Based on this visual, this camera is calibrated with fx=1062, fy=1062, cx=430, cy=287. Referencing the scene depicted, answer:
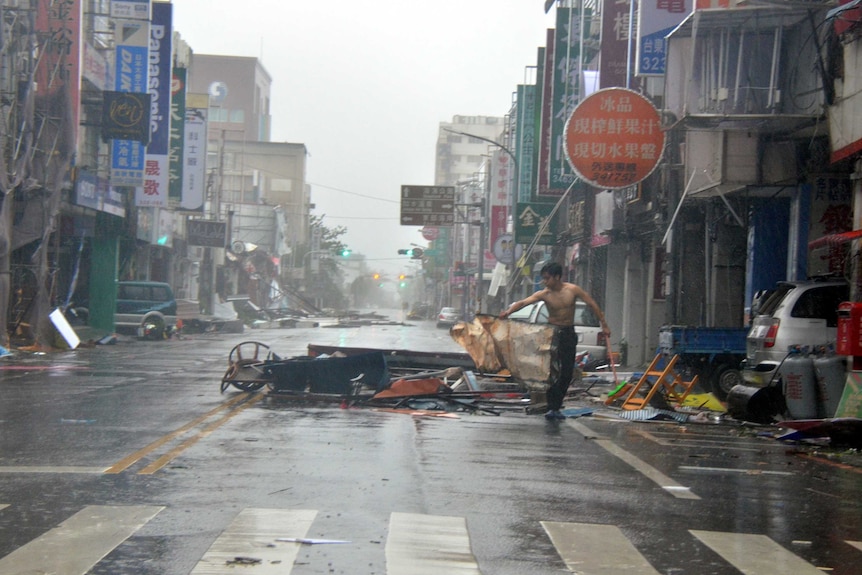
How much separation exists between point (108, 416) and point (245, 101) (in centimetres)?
12263

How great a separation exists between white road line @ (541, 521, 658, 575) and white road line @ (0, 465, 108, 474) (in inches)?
138

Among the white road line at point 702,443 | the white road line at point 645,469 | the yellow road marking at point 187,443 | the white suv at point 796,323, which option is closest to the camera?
the white road line at point 645,469

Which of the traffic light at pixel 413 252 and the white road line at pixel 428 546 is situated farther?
the traffic light at pixel 413 252

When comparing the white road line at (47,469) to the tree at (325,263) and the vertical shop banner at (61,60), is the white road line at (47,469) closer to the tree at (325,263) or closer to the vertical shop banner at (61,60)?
the vertical shop banner at (61,60)

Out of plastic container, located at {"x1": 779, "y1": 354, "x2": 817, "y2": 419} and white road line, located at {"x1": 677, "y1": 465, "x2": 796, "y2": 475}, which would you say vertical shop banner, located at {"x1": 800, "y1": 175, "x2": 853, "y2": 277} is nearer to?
plastic container, located at {"x1": 779, "y1": 354, "x2": 817, "y2": 419}

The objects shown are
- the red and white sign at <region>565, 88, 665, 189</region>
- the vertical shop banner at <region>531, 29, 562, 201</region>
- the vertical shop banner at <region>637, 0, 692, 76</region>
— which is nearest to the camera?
the red and white sign at <region>565, 88, 665, 189</region>

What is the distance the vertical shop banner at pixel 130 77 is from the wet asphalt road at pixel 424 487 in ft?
77.3

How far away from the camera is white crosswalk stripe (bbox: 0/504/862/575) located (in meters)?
5.20

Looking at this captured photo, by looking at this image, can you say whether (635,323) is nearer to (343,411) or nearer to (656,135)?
(656,135)

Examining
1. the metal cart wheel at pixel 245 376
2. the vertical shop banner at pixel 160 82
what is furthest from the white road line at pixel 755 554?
the vertical shop banner at pixel 160 82

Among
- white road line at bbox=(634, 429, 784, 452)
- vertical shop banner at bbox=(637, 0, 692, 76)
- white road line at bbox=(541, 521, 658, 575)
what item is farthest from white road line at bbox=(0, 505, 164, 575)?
vertical shop banner at bbox=(637, 0, 692, 76)

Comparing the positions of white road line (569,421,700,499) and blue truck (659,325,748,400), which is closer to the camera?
white road line (569,421,700,499)

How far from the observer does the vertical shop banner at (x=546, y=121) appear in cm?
3434

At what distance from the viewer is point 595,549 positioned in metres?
5.85
